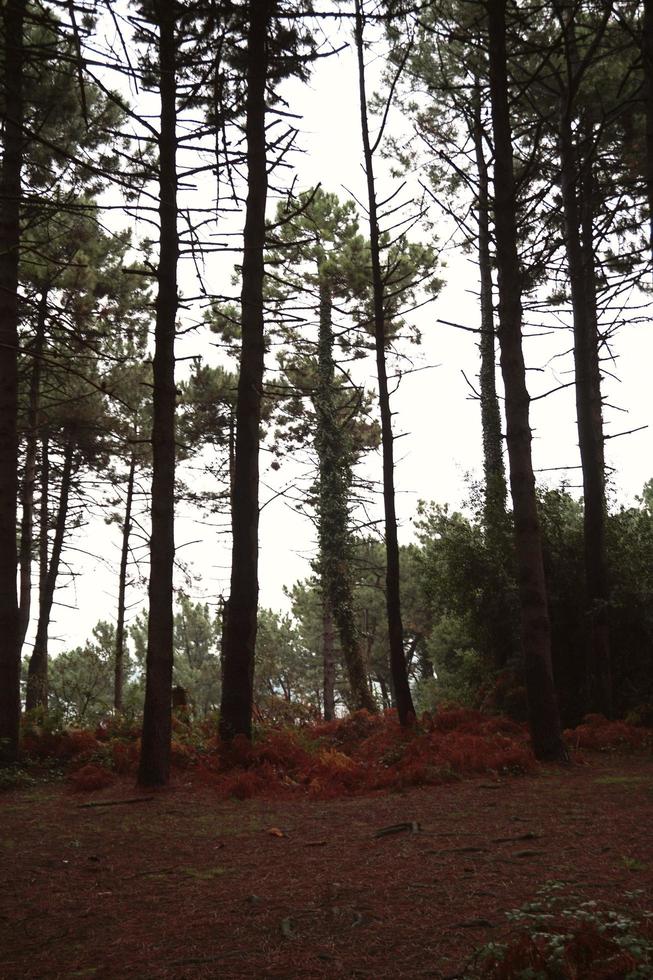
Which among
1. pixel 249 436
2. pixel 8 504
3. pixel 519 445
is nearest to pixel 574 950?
pixel 519 445

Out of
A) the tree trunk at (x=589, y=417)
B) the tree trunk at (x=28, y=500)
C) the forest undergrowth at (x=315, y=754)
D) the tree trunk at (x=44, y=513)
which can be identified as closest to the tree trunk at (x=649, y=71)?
the tree trunk at (x=589, y=417)

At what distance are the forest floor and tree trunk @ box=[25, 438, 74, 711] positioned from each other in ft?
35.0

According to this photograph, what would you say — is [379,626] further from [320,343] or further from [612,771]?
[612,771]

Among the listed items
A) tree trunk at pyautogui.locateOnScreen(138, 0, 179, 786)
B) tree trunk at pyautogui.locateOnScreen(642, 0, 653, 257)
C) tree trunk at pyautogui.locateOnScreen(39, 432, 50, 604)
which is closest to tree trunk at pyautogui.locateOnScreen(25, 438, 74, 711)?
tree trunk at pyautogui.locateOnScreen(39, 432, 50, 604)

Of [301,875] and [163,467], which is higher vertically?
[163,467]

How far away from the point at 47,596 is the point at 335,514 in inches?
311

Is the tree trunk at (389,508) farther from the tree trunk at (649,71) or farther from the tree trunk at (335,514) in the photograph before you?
the tree trunk at (335,514)

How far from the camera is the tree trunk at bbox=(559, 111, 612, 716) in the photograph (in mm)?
11391

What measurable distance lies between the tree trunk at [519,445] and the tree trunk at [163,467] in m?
3.89

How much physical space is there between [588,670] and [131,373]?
523 inches

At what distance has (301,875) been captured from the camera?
458 cm

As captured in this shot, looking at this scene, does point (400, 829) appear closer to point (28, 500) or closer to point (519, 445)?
point (519, 445)

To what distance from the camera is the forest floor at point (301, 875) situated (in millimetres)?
3309

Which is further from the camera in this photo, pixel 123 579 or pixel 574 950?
pixel 123 579
